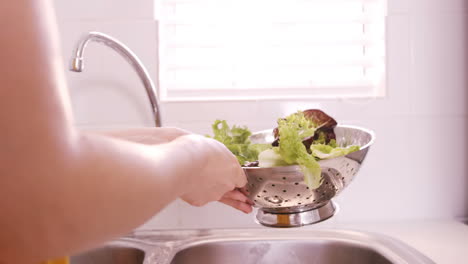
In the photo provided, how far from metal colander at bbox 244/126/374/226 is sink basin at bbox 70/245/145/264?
0.39m

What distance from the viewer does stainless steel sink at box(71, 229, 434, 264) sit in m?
1.04

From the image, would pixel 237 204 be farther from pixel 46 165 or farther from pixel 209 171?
pixel 46 165

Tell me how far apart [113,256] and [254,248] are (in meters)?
0.35

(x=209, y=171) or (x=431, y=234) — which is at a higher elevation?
(x=209, y=171)

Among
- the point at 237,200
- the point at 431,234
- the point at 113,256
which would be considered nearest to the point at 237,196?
the point at 237,200

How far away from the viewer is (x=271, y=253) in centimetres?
107

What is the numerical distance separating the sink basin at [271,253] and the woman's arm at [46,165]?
0.74 m

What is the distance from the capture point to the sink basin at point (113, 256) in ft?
3.43

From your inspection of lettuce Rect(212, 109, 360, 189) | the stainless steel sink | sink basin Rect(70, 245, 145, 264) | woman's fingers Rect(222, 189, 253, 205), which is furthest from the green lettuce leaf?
sink basin Rect(70, 245, 145, 264)

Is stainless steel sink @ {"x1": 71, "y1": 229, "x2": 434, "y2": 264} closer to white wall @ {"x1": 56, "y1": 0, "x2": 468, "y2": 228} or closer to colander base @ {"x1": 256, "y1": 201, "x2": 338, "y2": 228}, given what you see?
white wall @ {"x1": 56, "y1": 0, "x2": 468, "y2": 228}

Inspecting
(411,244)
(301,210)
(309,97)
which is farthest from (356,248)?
(309,97)

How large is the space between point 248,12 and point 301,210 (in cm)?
67

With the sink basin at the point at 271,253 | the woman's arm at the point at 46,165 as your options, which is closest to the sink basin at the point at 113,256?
the sink basin at the point at 271,253

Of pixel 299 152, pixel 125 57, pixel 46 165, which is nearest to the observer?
pixel 46 165
